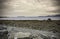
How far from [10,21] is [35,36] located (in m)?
0.28

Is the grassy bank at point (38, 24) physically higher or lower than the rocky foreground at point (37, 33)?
higher

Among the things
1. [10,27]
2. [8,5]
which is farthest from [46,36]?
[8,5]

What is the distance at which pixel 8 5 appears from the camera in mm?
1041

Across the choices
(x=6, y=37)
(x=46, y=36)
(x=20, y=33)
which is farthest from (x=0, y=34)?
(x=46, y=36)

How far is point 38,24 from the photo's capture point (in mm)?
1010

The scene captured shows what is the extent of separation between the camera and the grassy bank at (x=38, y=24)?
3.26ft

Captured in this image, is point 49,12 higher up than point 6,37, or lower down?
higher up

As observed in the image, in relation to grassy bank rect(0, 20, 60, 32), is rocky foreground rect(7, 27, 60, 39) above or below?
below

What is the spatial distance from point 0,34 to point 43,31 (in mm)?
417

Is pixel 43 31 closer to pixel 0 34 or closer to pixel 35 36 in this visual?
pixel 35 36

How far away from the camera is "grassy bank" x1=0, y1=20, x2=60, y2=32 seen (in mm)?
995

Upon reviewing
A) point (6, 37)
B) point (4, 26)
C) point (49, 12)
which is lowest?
point (6, 37)

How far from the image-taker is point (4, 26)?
1.04 metres

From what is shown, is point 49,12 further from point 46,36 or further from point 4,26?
point 4,26
